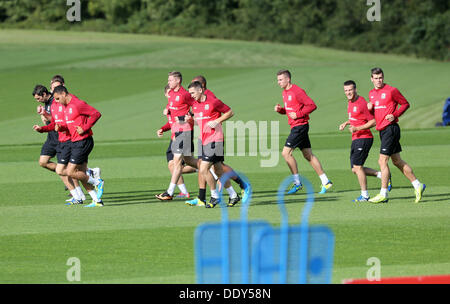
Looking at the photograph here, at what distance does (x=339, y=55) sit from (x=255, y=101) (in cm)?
2092

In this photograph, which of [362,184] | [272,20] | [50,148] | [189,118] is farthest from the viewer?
[272,20]

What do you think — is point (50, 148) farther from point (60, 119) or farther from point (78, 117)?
point (78, 117)

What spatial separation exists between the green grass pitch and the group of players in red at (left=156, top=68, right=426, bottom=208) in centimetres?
49

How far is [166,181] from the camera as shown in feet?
60.6

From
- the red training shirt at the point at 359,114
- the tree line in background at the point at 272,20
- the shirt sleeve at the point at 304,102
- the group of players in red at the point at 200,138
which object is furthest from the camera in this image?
the tree line in background at the point at 272,20

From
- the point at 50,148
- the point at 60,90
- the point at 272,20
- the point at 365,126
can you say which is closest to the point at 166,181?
the point at 50,148

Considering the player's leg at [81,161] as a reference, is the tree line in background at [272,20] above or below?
above

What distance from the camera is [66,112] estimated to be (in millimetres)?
14602

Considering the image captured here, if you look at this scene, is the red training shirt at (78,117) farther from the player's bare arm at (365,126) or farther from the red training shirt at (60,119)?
the player's bare arm at (365,126)

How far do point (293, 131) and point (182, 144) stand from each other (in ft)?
7.06

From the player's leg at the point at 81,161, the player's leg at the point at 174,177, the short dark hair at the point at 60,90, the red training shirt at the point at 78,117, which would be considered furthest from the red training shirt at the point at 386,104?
the short dark hair at the point at 60,90

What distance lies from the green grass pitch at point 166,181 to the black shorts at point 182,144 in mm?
1023

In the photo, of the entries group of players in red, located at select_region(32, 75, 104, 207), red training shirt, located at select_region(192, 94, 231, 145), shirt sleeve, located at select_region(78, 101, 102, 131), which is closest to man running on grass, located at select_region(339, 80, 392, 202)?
red training shirt, located at select_region(192, 94, 231, 145)

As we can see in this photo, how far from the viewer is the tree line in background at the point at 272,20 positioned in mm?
60719
